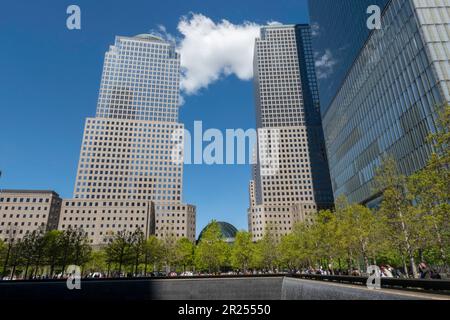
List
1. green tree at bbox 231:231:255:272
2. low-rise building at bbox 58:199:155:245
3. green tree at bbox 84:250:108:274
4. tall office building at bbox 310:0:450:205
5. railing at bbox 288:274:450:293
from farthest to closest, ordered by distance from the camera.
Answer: low-rise building at bbox 58:199:155:245
green tree at bbox 84:250:108:274
green tree at bbox 231:231:255:272
tall office building at bbox 310:0:450:205
railing at bbox 288:274:450:293

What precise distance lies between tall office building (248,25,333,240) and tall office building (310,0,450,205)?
2475 inches

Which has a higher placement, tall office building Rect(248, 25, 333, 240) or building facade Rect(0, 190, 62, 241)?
tall office building Rect(248, 25, 333, 240)

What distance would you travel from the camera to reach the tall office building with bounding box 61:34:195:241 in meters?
138

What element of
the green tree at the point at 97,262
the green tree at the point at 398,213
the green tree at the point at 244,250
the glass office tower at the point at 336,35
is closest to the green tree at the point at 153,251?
the green tree at the point at 97,262

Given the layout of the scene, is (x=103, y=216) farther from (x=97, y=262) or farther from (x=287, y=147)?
(x=287, y=147)

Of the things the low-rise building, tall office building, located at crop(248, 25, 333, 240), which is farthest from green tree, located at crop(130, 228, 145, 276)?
tall office building, located at crop(248, 25, 333, 240)

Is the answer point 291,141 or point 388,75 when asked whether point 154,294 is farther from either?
point 291,141

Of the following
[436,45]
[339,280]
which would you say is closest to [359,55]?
[436,45]

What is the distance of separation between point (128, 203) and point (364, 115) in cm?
10413

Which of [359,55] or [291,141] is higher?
[291,141]

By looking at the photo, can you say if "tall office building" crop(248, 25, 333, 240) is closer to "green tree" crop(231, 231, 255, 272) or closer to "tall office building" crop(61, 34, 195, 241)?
"tall office building" crop(61, 34, 195, 241)

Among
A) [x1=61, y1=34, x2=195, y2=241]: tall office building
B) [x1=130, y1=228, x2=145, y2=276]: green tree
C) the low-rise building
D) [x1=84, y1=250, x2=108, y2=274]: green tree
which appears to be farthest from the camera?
[x1=61, y1=34, x2=195, y2=241]: tall office building

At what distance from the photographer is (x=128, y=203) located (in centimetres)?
13025

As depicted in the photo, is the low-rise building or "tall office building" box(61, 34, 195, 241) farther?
"tall office building" box(61, 34, 195, 241)
